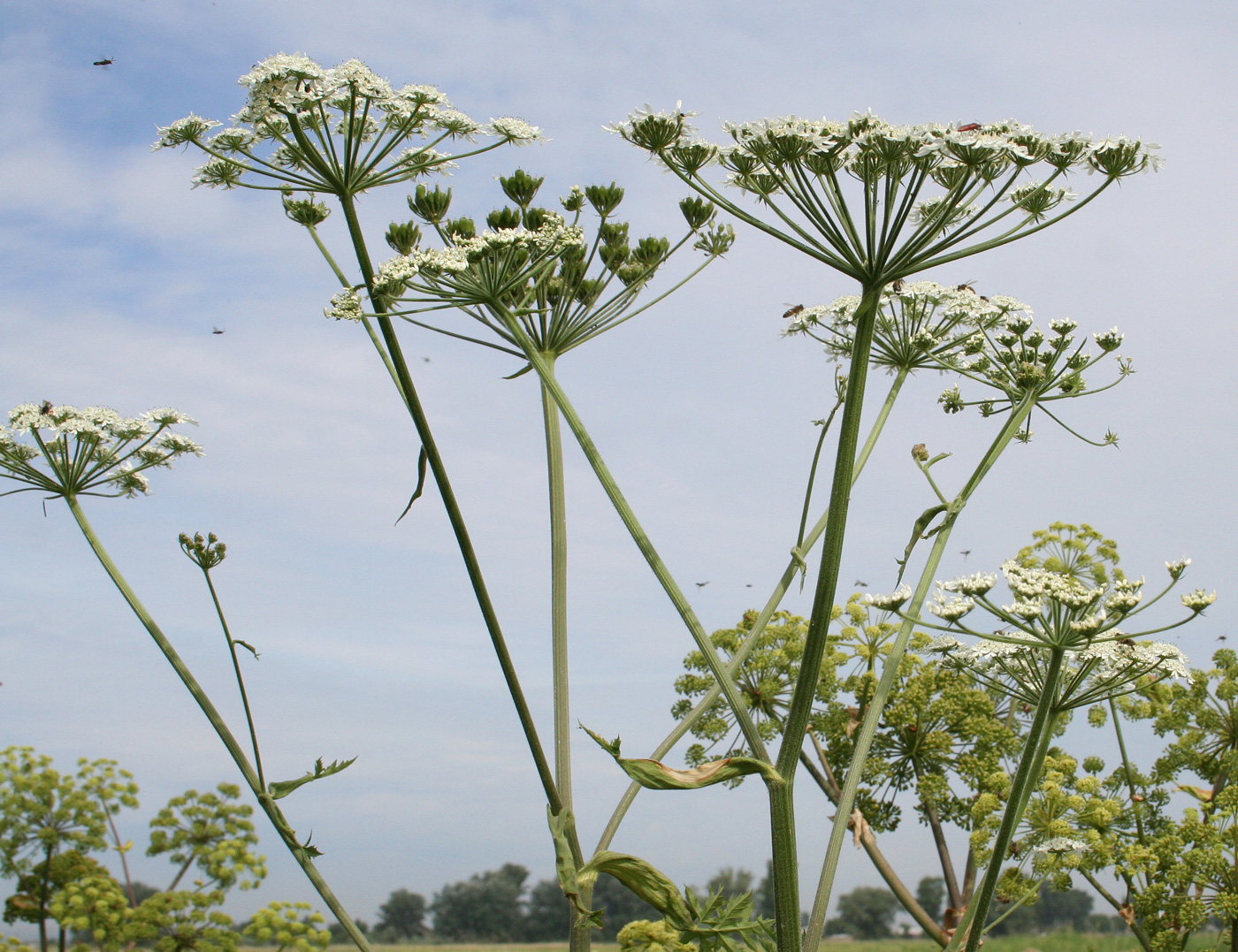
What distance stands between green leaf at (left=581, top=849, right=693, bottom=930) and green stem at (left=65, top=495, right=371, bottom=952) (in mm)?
1882

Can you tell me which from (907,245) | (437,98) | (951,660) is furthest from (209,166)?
(951,660)

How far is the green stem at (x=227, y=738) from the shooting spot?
18.5 feet

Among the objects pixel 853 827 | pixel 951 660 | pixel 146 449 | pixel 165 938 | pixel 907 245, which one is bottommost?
pixel 165 938

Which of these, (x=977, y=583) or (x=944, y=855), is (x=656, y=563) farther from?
(x=944, y=855)

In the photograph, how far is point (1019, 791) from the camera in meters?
4.73

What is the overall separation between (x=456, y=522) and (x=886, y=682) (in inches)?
96.6

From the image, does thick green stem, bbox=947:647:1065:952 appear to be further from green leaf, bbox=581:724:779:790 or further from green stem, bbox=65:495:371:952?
green stem, bbox=65:495:371:952

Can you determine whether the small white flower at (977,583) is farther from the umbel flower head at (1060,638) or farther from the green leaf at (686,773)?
the green leaf at (686,773)

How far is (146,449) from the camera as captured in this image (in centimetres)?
709

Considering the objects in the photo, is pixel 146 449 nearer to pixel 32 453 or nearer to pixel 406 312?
pixel 32 453

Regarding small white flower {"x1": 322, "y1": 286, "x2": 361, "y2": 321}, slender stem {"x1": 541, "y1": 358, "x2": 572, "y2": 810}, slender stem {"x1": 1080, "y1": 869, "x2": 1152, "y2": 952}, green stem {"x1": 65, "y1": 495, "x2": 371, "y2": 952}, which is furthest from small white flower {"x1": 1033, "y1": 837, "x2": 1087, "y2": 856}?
small white flower {"x1": 322, "y1": 286, "x2": 361, "y2": 321}

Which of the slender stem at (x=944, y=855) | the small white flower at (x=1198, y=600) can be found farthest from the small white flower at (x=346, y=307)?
the slender stem at (x=944, y=855)

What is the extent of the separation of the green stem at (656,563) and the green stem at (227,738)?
2834mm

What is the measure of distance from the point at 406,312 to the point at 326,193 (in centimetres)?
113
